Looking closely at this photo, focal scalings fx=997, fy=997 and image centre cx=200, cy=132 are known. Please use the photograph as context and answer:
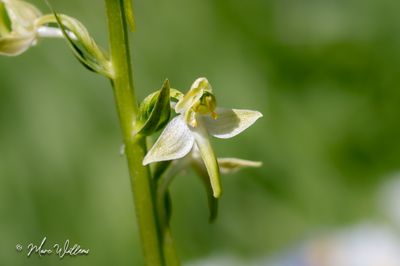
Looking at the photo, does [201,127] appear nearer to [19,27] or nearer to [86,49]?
[86,49]

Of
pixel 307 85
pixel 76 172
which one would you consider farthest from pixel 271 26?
pixel 76 172

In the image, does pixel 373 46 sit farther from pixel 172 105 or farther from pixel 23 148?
pixel 172 105

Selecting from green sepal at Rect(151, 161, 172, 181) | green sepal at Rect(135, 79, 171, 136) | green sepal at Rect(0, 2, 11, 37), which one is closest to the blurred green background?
green sepal at Rect(0, 2, 11, 37)

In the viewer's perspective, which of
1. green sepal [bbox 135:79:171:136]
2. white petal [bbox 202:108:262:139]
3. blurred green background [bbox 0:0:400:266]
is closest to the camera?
green sepal [bbox 135:79:171:136]

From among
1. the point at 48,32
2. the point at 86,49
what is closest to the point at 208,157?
the point at 86,49

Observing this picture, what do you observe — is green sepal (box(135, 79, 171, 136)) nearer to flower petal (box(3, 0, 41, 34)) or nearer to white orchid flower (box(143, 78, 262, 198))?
white orchid flower (box(143, 78, 262, 198))

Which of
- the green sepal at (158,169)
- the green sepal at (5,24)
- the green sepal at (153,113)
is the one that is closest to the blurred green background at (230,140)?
the green sepal at (5,24)
